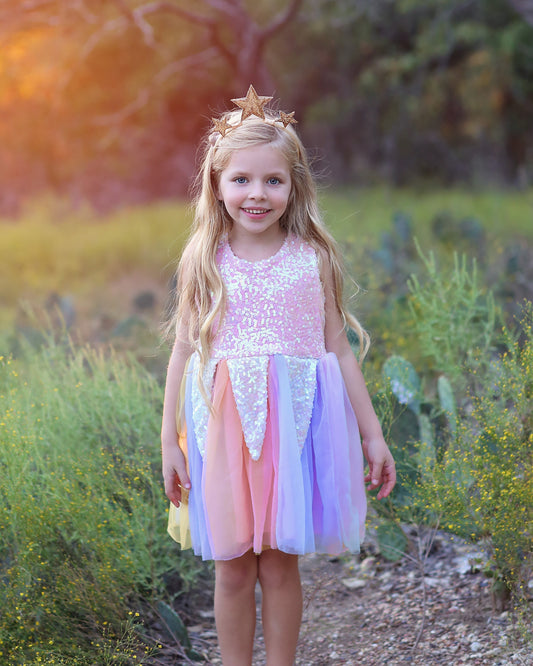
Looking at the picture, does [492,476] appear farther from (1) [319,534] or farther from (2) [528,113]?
(2) [528,113]

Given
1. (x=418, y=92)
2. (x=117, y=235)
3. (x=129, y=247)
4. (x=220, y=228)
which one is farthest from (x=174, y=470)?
(x=418, y=92)

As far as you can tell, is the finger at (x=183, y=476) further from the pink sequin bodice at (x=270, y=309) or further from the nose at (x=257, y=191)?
the nose at (x=257, y=191)

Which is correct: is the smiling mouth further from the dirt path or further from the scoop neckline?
the dirt path

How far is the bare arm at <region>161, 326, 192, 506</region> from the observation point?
195 centimetres

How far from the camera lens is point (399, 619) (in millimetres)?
2371

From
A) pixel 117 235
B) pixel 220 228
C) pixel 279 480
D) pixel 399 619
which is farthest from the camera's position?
pixel 117 235

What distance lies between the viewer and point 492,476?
199 cm

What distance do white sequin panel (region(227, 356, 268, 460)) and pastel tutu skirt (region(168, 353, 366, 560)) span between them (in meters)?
0.02

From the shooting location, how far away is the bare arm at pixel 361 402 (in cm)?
197

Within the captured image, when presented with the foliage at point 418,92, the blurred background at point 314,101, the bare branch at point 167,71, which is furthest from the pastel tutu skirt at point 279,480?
the foliage at point 418,92

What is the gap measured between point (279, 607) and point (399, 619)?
→ 610mm

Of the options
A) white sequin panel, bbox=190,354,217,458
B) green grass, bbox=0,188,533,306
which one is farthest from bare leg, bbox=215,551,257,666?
green grass, bbox=0,188,533,306

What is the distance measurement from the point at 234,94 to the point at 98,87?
232 centimetres

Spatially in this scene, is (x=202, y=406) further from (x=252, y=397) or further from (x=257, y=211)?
(x=257, y=211)
